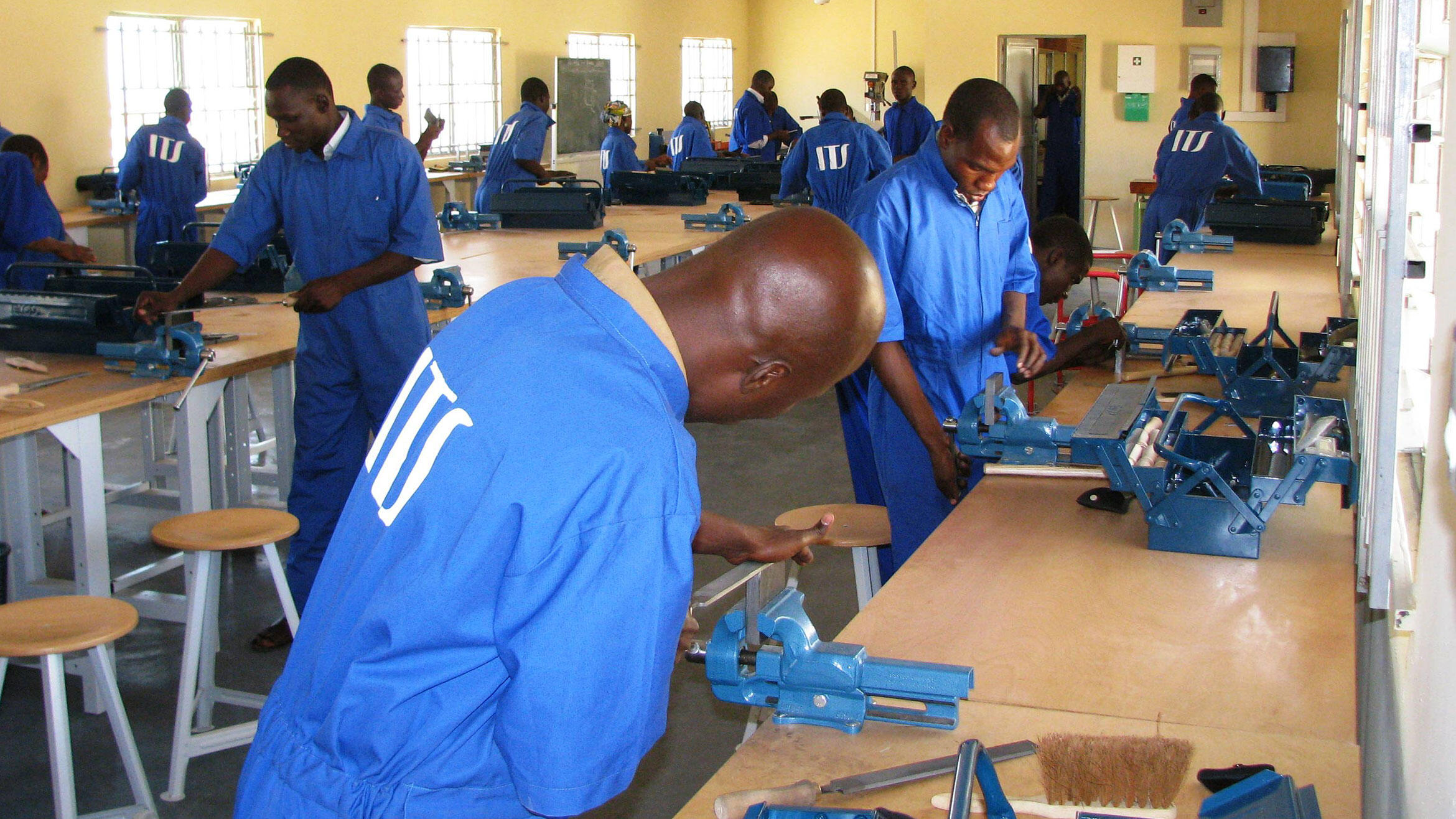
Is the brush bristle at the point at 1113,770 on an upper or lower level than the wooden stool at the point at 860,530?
upper

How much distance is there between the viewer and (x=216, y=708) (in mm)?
3285

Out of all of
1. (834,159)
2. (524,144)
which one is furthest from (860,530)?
(524,144)

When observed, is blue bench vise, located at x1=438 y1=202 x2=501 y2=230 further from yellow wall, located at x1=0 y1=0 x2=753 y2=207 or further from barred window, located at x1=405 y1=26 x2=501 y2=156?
barred window, located at x1=405 y1=26 x2=501 y2=156

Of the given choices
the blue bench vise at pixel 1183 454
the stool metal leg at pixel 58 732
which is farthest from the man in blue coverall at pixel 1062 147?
the stool metal leg at pixel 58 732

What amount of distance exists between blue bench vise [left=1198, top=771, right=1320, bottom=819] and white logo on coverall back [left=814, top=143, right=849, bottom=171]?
6875mm

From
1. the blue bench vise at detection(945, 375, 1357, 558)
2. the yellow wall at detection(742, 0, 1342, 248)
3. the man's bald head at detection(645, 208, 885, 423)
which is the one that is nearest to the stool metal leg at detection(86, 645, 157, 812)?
the blue bench vise at detection(945, 375, 1357, 558)

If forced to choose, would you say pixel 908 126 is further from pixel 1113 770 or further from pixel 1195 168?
pixel 1113 770

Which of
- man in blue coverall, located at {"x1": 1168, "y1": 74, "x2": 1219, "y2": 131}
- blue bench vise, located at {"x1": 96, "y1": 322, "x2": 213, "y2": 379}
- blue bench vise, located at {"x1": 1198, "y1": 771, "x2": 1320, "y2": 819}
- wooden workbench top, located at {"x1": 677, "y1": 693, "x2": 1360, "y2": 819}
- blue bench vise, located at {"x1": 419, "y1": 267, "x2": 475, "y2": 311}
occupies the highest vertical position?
man in blue coverall, located at {"x1": 1168, "y1": 74, "x2": 1219, "y2": 131}

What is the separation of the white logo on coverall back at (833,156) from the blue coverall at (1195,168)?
2.00 m

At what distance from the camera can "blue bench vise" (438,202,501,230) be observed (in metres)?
6.60

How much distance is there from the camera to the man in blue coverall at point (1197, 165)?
8133 mm

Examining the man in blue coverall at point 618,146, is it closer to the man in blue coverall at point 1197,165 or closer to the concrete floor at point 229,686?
the man in blue coverall at point 1197,165

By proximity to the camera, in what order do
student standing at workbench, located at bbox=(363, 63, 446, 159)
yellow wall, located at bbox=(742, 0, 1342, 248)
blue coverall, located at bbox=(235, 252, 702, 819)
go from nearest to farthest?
blue coverall, located at bbox=(235, 252, 702, 819)
student standing at workbench, located at bbox=(363, 63, 446, 159)
yellow wall, located at bbox=(742, 0, 1342, 248)

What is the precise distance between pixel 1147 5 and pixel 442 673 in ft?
37.5
